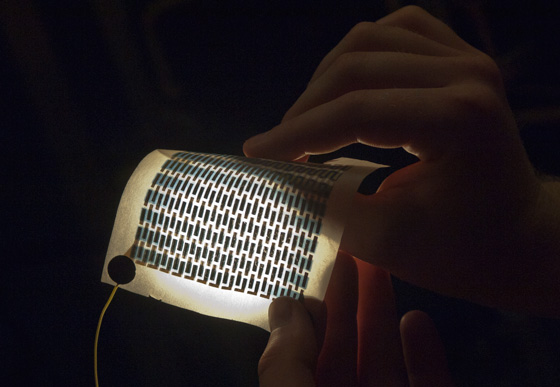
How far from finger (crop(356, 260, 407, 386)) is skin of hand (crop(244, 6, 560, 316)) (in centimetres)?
15

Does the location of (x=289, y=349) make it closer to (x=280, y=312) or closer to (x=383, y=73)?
(x=280, y=312)

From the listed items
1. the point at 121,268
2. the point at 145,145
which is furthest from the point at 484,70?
the point at 145,145

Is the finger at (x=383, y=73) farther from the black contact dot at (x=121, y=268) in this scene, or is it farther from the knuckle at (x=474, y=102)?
the black contact dot at (x=121, y=268)

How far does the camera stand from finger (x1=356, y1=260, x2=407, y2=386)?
600 mm

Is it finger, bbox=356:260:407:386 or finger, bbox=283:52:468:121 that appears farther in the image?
finger, bbox=356:260:407:386

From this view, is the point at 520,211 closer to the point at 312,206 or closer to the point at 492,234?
the point at 492,234

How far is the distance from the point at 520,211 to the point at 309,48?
627 millimetres

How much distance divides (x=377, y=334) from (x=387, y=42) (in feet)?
1.53

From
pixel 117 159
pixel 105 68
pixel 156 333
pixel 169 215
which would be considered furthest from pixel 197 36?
pixel 156 333

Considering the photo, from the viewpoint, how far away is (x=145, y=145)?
89cm

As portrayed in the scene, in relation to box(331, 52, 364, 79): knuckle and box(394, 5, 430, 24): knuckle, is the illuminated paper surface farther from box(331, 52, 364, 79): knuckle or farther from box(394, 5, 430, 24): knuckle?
box(394, 5, 430, 24): knuckle

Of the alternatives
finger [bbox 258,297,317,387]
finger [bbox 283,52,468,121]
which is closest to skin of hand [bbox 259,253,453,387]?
finger [bbox 258,297,317,387]

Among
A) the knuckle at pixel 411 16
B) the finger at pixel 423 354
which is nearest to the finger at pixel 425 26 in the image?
the knuckle at pixel 411 16

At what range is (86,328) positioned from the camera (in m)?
0.85
